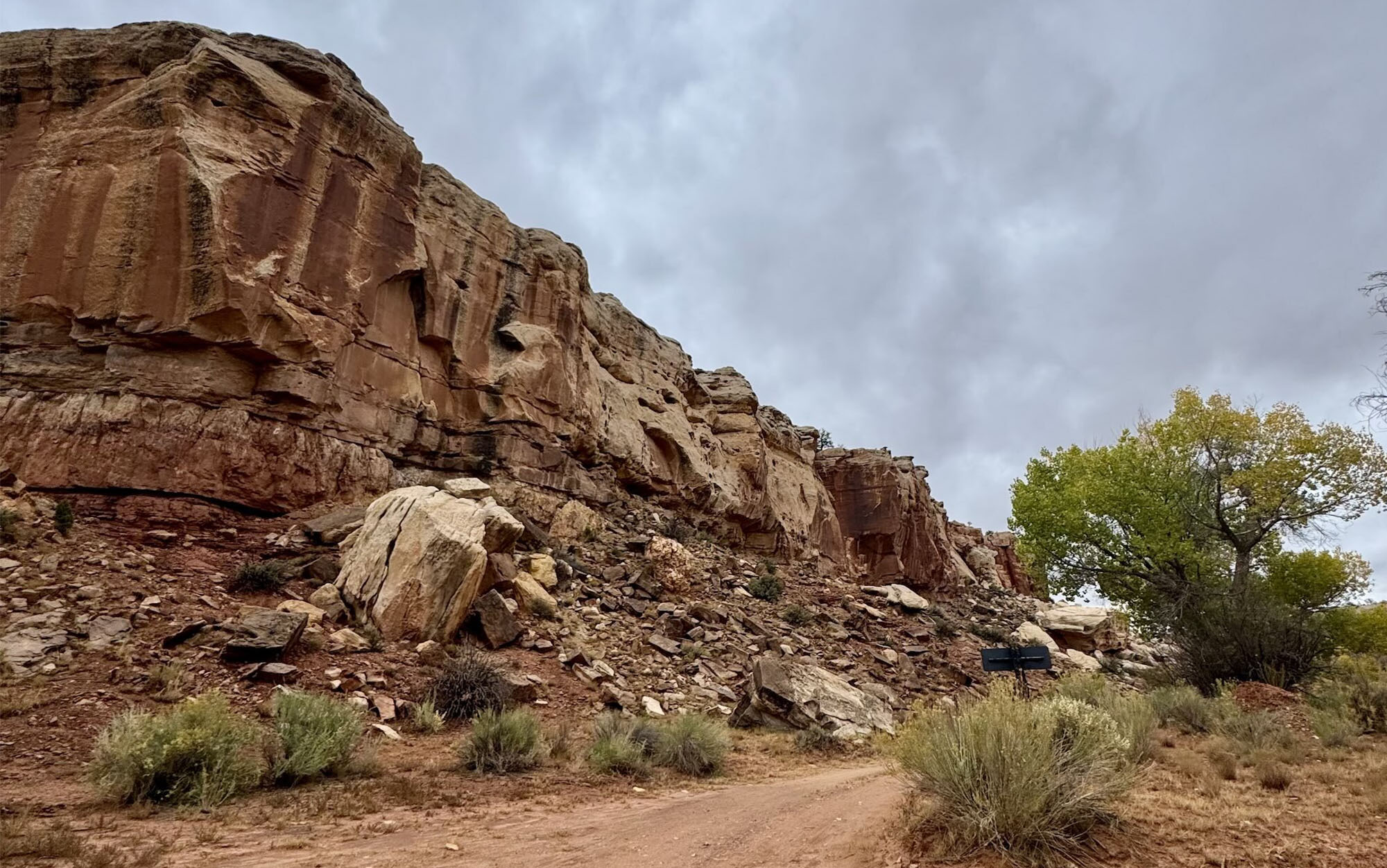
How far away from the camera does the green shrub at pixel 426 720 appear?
10.1 m

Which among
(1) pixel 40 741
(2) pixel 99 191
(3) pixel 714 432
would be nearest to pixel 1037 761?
(1) pixel 40 741

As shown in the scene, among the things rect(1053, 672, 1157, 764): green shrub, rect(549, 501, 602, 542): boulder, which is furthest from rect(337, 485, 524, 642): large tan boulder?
rect(1053, 672, 1157, 764): green shrub

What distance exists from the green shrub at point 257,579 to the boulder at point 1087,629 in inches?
1154

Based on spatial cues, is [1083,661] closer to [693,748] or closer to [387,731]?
[693,748]

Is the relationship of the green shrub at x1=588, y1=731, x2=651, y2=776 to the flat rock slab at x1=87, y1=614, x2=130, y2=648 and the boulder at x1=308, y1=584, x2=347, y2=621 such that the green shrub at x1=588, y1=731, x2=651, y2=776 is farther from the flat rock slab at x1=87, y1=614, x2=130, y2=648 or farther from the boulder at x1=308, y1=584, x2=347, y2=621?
the flat rock slab at x1=87, y1=614, x2=130, y2=648

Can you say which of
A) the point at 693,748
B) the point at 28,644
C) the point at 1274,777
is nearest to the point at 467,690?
the point at 693,748

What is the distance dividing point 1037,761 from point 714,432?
89.2ft

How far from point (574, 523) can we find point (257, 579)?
29.6 ft

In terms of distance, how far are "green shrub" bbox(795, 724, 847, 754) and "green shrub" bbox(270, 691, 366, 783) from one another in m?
7.34

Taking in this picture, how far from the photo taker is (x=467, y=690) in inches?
429

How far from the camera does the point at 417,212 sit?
19.8 metres

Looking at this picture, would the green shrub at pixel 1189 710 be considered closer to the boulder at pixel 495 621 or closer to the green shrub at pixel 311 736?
the boulder at pixel 495 621

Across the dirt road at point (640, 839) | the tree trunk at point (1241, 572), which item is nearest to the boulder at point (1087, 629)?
the tree trunk at point (1241, 572)

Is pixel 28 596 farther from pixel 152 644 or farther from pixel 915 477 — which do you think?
pixel 915 477
